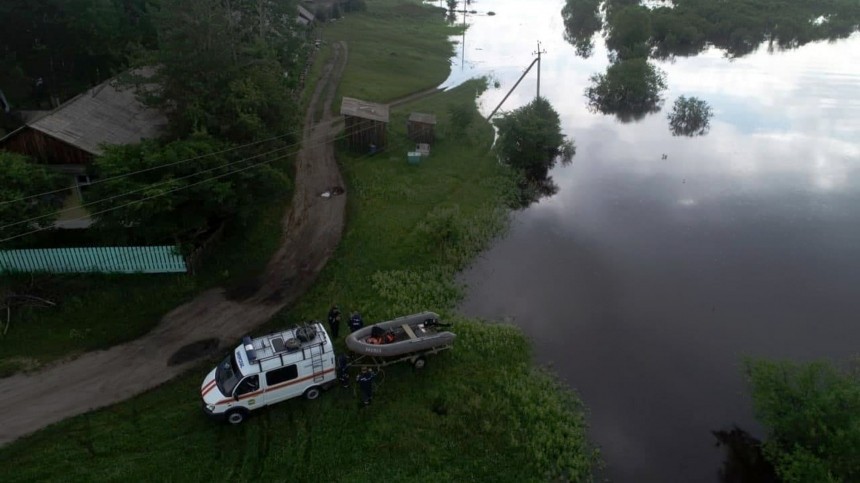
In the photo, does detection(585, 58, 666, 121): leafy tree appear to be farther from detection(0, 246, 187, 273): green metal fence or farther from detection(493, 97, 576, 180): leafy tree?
detection(0, 246, 187, 273): green metal fence

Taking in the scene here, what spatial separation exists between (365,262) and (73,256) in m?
13.0

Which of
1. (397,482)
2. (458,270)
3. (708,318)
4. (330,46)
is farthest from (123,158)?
(330,46)

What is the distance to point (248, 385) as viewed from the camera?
17531 mm

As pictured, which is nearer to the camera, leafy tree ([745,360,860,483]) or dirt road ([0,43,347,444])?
leafy tree ([745,360,860,483])

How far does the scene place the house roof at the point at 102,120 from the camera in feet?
89.7

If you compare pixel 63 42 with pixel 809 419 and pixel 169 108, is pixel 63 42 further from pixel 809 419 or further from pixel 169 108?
pixel 809 419

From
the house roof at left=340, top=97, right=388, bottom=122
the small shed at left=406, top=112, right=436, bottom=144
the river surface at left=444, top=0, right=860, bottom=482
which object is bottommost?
the river surface at left=444, top=0, right=860, bottom=482

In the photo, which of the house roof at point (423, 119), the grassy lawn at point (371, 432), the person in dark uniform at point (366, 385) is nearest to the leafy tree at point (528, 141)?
the house roof at point (423, 119)

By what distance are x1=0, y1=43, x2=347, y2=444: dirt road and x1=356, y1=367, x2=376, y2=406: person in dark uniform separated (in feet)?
20.6

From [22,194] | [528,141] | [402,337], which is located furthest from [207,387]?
[528,141]

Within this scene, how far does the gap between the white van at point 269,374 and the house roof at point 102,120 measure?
15053 mm

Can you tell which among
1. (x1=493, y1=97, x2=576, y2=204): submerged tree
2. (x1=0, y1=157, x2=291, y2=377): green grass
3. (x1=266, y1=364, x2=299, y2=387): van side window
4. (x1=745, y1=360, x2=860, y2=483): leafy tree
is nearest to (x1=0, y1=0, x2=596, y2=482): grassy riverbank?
(x1=266, y1=364, x2=299, y2=387): van side window

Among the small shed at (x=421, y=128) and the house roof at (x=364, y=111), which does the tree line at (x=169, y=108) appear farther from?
the small shed at (x=421, y=128)

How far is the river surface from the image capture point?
20.7m
